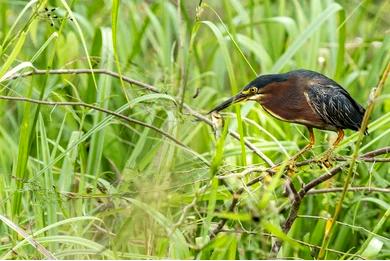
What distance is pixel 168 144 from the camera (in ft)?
9.07

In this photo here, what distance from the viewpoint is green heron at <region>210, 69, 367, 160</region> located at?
2.49 metres

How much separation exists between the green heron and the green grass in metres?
0.06

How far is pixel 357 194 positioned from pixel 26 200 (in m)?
1.17

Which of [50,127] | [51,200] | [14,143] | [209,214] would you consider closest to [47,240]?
[51,200]

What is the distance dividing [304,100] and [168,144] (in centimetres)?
46

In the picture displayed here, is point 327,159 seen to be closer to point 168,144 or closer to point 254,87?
point 254,87

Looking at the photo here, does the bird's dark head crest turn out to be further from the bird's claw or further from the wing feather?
the bird's claw

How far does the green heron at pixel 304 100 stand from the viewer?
249 centimetres

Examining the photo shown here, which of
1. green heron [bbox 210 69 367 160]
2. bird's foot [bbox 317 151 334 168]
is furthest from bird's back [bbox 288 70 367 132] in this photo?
bird's foot [bbox 317 151 334 168]

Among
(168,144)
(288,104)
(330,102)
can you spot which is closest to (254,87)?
(288,104)

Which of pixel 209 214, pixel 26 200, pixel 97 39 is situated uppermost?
pixel 97 39

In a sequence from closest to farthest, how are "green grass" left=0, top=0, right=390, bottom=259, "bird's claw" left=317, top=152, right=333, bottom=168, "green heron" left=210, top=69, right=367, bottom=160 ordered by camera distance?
1. "green grass" left=0, top=0, right=390, bottom=259
2. "bird's claw" left=317, top=152, right=333, bottom=168
3. "green heron" left=210, top=69, right=367, bottom=160

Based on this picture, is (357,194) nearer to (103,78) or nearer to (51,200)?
(103,78)

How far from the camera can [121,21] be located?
4.46 m
